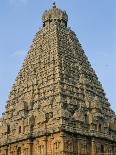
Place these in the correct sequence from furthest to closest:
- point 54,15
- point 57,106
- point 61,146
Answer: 1. point 54,15
2. point 57,106
3. point 61,146

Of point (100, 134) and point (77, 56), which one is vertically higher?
point (77, 56)

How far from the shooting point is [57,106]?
50656 mm

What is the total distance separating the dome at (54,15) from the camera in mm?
66062

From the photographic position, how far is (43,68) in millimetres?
58406

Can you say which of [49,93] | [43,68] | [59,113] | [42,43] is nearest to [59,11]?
[42,43]

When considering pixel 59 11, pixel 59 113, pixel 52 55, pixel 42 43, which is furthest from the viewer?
pixel 59 11

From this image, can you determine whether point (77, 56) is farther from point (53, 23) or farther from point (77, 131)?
point (77, 131)

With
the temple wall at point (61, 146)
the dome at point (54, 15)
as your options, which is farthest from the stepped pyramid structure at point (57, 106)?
the dome at point (54, 15)

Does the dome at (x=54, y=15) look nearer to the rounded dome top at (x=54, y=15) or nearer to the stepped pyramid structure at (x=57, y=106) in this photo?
the rounded dome top at (x=54, y=15)

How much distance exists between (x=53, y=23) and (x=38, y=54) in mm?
6418

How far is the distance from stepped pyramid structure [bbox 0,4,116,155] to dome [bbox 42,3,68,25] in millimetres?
1143

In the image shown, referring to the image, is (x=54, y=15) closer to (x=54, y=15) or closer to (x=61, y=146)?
(x=54, y=15)

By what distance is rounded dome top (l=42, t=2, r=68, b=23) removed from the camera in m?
66.1

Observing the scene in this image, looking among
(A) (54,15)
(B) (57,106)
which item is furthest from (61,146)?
(A) (54,15)
